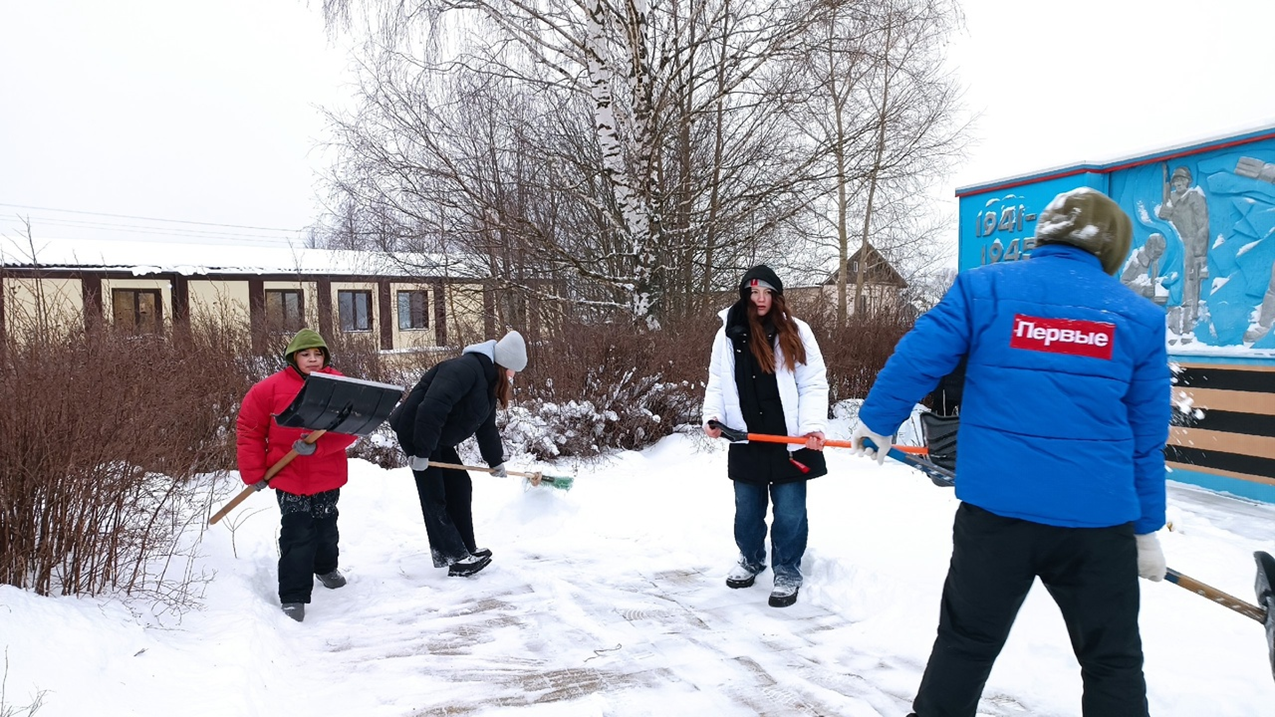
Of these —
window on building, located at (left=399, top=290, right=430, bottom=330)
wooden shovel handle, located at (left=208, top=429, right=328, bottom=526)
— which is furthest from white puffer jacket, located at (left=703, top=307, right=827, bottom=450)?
window on building, located at (left=399, top=290, right=430, bottom=330)

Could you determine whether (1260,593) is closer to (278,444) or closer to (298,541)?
(298,541)

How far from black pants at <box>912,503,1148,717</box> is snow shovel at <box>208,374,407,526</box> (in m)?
3.02

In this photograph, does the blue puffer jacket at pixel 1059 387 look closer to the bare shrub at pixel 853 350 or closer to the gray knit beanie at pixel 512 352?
the gray knit beanie at pixel 512 352

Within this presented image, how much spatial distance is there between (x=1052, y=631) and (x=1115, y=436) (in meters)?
1.61

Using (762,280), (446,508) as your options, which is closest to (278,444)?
(446,508)

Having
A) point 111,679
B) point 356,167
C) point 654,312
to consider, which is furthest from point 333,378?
point 356,167

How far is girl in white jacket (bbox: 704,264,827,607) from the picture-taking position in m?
4.24

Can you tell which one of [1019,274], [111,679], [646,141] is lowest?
[111,679]

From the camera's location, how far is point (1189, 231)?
6465mm

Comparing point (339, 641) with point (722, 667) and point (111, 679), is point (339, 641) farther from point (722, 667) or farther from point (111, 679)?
point (722, 667)

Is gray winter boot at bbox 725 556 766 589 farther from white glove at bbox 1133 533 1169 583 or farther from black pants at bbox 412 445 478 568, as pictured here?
white glove at bbox 1133 533 1169 583

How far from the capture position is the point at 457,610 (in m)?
4.43

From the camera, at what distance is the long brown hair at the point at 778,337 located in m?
4.26

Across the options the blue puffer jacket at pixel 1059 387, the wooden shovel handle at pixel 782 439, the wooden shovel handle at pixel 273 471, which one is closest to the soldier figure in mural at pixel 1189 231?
the wooden shovel handle at pixel 782 439
